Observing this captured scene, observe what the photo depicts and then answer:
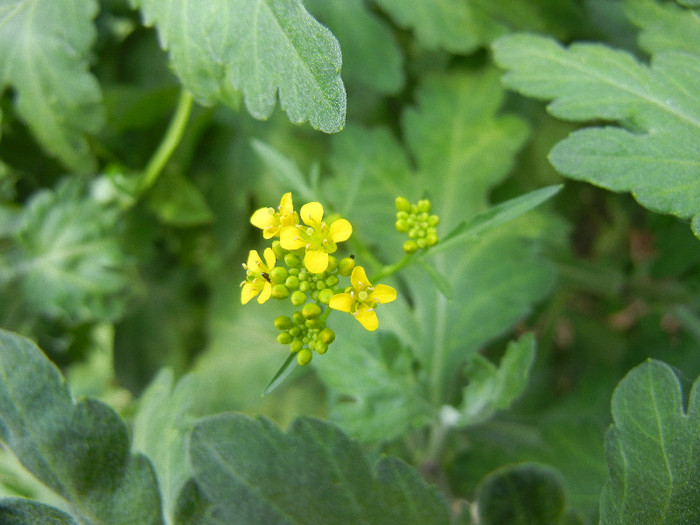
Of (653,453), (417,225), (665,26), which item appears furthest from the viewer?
(665,26)

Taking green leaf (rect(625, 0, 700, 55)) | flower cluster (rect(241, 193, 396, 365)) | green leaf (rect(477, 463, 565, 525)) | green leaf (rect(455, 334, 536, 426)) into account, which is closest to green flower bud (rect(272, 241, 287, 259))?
flower cluster (rect(241, 193, 396, 365))

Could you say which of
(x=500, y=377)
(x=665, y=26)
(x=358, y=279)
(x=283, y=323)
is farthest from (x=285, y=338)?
(x=665, y=26)

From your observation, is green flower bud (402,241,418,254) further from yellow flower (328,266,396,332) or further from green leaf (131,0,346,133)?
green leaf (131,0,346,133)

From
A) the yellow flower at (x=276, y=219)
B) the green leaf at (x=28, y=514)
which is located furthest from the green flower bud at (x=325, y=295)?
the green leaf at (x=28, y=514)

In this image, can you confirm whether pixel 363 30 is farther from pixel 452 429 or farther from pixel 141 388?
pixel 141 388

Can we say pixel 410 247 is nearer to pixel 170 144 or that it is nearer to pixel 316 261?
pixel 316 261

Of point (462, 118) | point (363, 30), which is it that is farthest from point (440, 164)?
point (363, 30)

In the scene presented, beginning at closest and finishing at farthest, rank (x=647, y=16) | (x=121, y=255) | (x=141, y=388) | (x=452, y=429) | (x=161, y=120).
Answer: (x=647, y=16) → (x=452, y=429) → (x=121, y=255) → (x=161, y=120) → (x=141, y=388)
